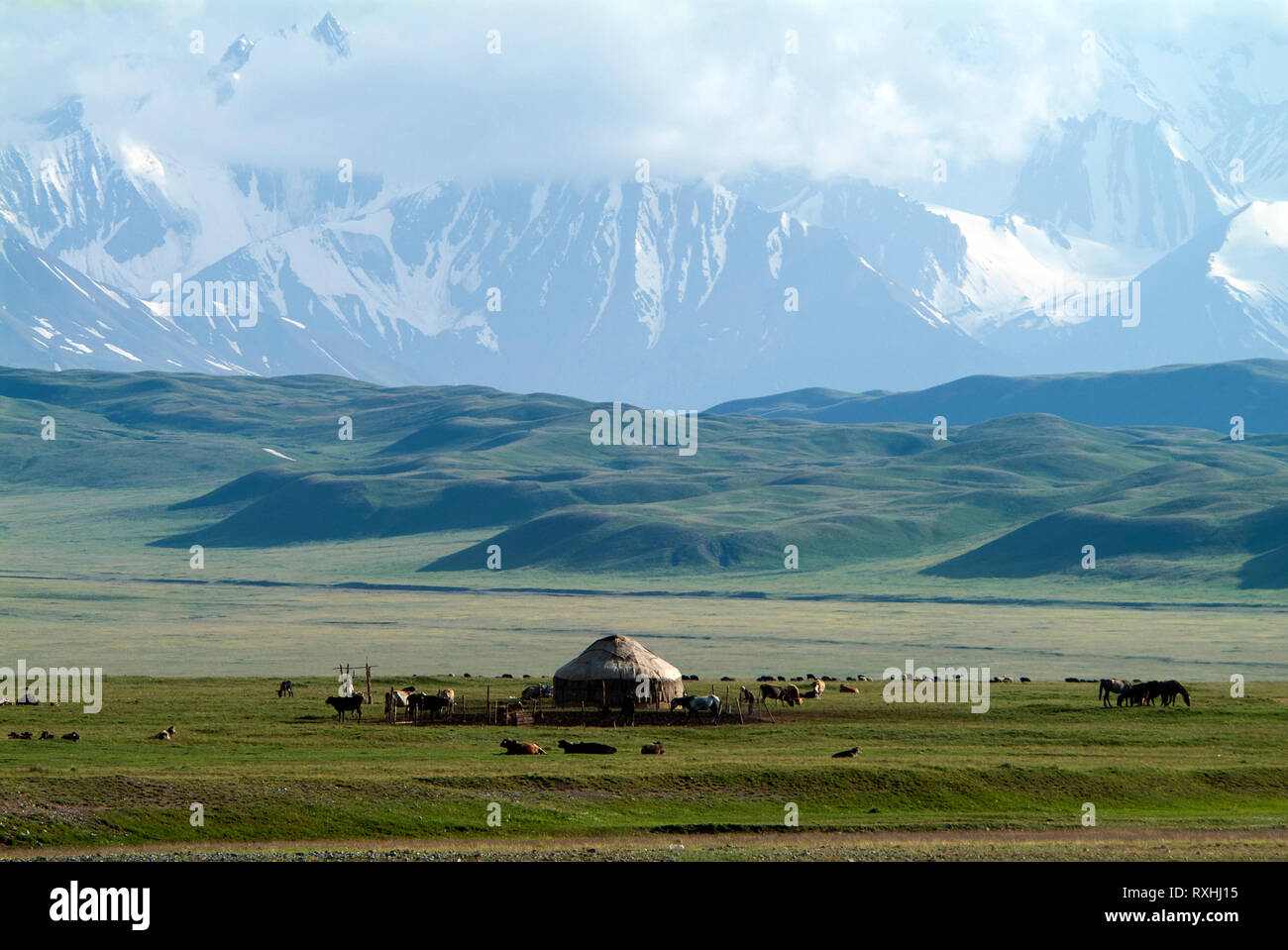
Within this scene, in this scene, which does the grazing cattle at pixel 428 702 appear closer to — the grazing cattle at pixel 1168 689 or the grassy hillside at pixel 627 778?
A: the grassy hillside at pixel 627 778

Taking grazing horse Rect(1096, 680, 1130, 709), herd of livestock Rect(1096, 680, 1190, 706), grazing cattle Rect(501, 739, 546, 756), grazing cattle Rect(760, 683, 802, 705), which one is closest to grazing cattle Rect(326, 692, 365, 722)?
grazing cattle Rect(501, 739, 546, 756)

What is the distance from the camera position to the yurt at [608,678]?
70812 mm

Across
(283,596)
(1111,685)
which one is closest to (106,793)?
(1111,685)

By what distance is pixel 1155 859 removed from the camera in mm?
31688

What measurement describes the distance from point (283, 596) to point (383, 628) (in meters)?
46.8

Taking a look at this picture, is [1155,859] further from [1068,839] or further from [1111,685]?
[1111,685]

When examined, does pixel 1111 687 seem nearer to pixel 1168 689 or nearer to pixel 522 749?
pixel 1168 689

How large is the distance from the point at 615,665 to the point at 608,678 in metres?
0.71

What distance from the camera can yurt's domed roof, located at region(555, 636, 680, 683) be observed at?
71062 millimetres

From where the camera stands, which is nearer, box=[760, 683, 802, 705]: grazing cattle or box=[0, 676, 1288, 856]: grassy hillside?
box=[0, 676, 1288, 856]: grassy hillside

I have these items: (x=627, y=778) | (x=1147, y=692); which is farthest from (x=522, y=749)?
(x=1147, y=692)

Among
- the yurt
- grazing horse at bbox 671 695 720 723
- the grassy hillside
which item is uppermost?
the yurt

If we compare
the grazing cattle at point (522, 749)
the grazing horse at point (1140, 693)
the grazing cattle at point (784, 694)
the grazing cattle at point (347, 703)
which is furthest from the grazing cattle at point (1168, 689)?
the grazing cattle at point (347, 703)

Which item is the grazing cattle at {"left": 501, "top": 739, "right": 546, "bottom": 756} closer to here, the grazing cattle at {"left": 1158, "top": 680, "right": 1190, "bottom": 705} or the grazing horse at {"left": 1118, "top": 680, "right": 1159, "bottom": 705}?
the grazing horse at {"left": 1118, "top": 680, "right": 1159, "bottom": 705}
